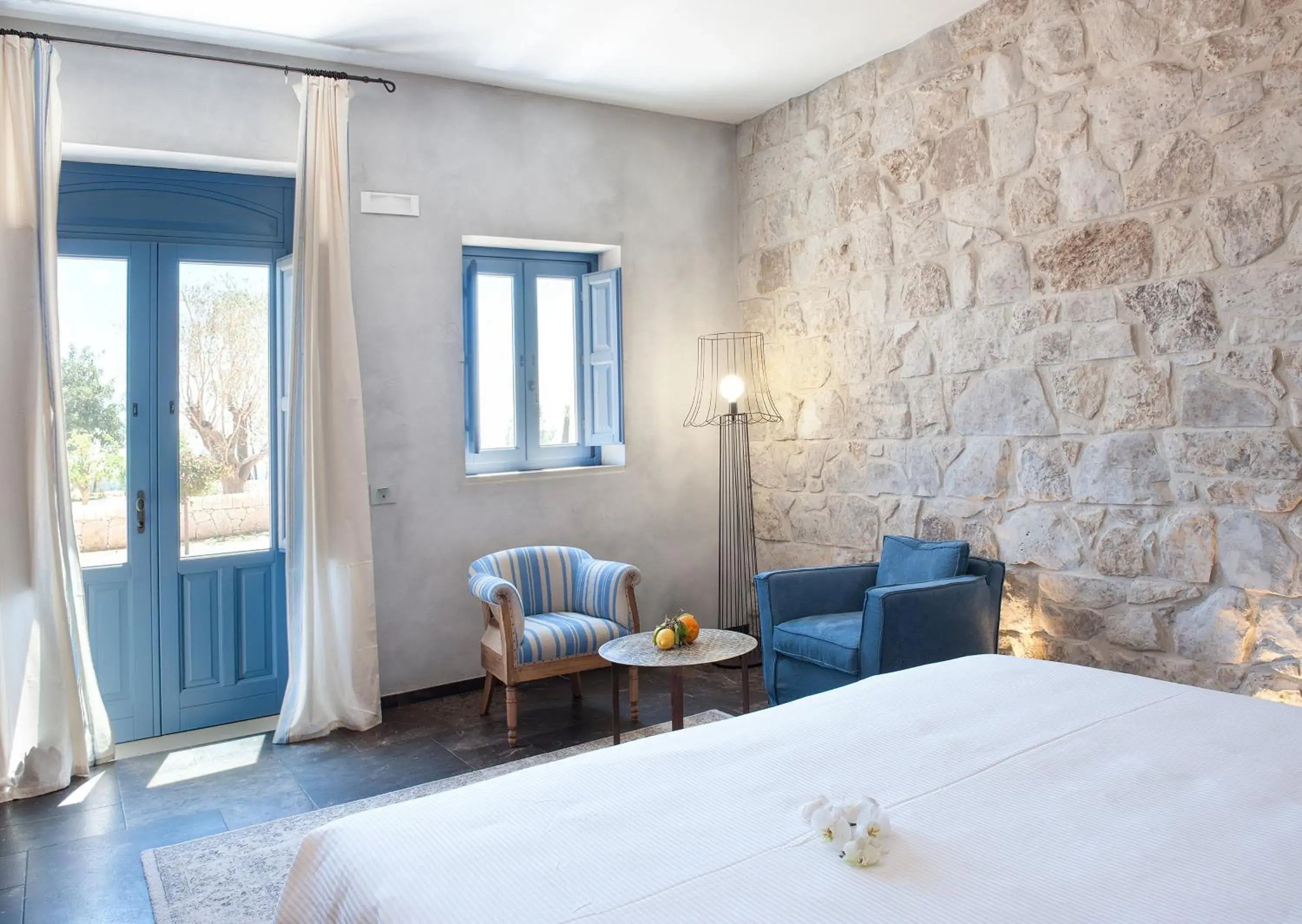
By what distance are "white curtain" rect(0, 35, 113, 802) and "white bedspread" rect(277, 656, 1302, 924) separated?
2500mm

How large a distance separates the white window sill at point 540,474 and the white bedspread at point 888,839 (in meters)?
2.89

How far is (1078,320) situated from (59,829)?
413 cm

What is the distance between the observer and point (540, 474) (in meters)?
4.89

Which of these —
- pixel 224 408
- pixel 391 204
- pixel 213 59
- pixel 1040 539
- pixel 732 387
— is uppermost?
pixel 213 59

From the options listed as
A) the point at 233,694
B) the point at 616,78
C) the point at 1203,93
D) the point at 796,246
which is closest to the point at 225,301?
the point at 233,694

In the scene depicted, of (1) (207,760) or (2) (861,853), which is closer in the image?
(2) (861,853)

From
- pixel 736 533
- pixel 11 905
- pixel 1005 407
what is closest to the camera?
pixel 11 905

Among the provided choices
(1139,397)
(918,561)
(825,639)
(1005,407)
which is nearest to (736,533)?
(918,561)

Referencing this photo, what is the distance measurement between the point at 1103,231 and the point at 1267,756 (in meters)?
2.34

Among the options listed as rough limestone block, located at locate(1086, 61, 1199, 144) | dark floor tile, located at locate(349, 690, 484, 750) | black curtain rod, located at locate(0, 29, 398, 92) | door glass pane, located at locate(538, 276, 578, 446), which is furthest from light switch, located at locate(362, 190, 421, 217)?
rough limestone block, located at locate(1086, 61, 1199, 144)

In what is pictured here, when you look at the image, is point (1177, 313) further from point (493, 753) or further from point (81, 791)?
point (81, 791)

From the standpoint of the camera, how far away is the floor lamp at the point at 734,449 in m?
5.37

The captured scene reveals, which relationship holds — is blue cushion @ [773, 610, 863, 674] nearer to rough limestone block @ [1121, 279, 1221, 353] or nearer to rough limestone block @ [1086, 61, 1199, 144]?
rough limestone block @ [1121, 279, 1221, 353]

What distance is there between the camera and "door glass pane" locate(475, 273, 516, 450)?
493 cm
